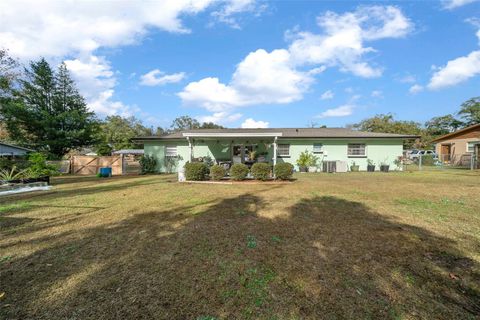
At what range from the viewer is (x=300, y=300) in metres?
2.51

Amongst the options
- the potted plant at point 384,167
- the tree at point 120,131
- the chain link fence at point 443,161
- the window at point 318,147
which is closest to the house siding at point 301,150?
the window at point 318,147

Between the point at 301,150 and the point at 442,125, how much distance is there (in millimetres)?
44331

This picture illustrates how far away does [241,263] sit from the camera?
10.8ft

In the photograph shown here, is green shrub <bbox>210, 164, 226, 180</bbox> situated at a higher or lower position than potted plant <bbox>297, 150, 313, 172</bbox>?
lower

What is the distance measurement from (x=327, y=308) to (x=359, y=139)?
18125mm

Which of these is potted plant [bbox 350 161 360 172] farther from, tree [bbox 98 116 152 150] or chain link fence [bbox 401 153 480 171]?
tree [bbox 98 116 152 150]

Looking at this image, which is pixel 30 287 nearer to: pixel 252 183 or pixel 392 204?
pixel 392 204

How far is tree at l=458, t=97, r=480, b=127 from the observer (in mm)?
39938

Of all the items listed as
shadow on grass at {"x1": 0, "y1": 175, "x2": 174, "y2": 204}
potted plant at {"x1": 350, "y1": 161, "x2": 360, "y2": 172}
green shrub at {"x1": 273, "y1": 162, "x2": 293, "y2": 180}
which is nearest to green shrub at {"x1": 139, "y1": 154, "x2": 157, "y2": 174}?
shadow on grass at {"x1": 0, "y1": 175, "x2": 174, "y2": 204}

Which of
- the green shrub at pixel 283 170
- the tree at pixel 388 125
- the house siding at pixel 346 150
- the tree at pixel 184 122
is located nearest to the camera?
the green shrub at pixel 283 170

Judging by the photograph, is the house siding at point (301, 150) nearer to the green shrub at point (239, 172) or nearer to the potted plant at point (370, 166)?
the potted plant at point (370, 166)

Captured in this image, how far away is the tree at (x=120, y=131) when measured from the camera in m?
41.7

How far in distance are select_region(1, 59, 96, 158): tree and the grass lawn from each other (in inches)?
842

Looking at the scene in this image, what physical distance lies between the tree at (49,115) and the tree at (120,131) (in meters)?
13.3
